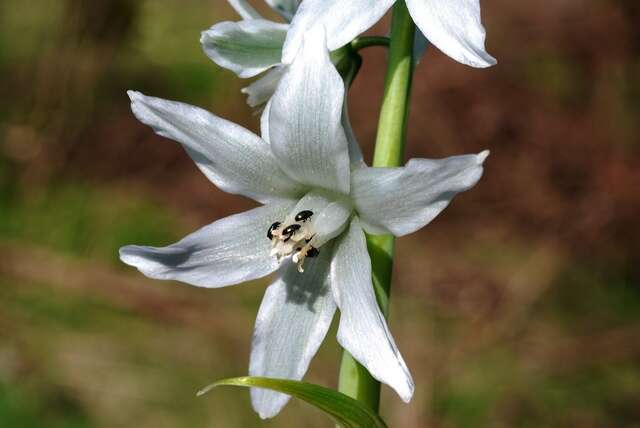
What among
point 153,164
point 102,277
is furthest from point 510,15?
point 102,277

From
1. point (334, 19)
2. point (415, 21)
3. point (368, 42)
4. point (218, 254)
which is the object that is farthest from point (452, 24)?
point (218, 254)

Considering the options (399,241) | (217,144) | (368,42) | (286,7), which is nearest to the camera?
(217,144)

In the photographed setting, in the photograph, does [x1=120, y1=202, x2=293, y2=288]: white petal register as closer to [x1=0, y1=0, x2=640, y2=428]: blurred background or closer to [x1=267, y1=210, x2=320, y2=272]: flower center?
[x1=267, y1=210, x2=320, y2=272]: flower center

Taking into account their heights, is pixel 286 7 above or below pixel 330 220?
above

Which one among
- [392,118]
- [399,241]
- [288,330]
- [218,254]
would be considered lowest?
[399,241]

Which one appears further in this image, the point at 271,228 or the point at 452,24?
the point at 271,228

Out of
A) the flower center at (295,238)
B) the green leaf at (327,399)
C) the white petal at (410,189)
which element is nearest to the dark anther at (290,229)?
the flower center at (295,238)

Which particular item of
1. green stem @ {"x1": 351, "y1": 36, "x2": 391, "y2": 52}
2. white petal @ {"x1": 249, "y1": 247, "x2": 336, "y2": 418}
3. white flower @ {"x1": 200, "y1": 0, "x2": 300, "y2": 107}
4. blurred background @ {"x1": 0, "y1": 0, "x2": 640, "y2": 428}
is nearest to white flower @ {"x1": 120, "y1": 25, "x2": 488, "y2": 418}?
white petal @ {"x1": 249, "y1": 247, "x2": 336, "y2": 418}

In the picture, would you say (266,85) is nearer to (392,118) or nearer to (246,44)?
(246,44)
